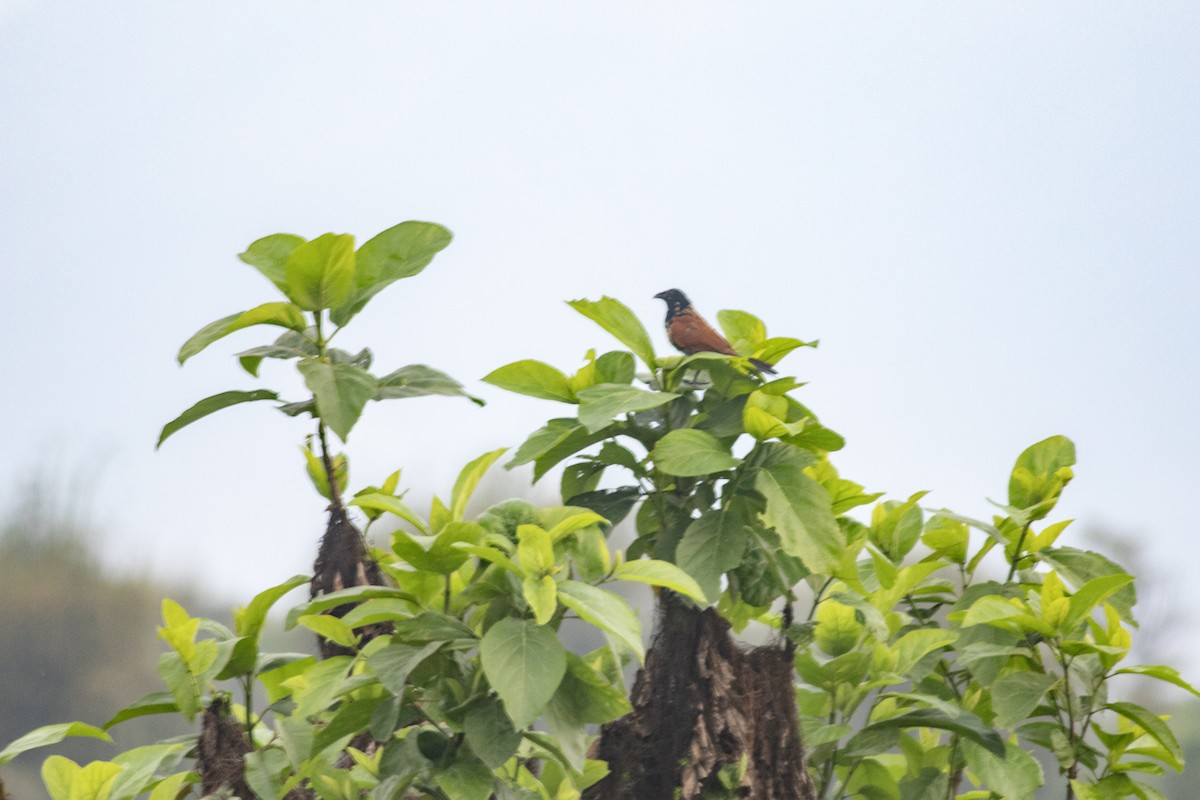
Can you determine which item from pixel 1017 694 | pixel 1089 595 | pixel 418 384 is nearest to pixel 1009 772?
pixel 1017 694

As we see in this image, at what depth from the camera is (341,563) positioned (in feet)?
3.59

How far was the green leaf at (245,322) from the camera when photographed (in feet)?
3.14

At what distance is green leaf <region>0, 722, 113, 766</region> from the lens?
99cm

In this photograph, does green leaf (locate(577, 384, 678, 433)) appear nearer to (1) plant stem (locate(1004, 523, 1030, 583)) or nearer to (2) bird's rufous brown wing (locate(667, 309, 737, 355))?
(2) bird's rufous brown wing (locate(667, 309, 737, 355))

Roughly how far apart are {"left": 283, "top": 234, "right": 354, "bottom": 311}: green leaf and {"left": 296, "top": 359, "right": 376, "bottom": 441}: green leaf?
0.19 ft

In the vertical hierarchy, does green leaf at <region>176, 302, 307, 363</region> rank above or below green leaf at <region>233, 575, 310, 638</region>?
above

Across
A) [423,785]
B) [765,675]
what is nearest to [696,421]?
[765,675]

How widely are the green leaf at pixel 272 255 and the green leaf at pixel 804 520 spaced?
0.45 meters

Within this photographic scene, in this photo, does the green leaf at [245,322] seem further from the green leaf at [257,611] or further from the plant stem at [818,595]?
the plant stem at [818,595]

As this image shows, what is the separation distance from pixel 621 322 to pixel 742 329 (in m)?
0.17

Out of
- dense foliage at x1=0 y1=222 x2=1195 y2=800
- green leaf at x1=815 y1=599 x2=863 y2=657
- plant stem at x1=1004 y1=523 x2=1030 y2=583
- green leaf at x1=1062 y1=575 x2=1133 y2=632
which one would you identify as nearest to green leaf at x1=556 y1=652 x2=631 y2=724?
dense foliage at x1=0 y1=222 x2=1195 y2=800

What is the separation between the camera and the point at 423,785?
33.6 inches

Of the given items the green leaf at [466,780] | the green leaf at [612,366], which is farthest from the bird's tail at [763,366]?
the green leaf at [466,780]

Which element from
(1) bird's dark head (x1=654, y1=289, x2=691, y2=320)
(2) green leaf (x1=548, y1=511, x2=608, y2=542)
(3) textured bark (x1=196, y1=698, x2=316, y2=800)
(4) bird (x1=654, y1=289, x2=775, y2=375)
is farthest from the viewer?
(1) bird's dark head (x1=654, y1=289, x2=691, y2=320)
